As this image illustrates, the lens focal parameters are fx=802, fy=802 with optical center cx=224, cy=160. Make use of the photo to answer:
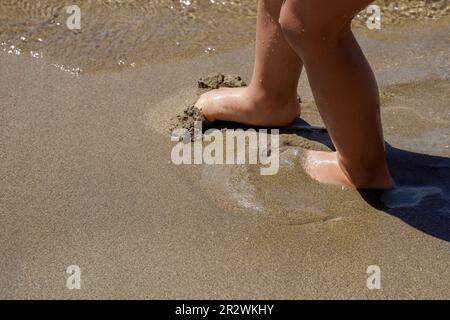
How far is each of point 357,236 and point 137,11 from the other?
6.68ft

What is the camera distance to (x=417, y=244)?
7.63ft

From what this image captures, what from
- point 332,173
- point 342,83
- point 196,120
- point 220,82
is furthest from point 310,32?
point 220,82

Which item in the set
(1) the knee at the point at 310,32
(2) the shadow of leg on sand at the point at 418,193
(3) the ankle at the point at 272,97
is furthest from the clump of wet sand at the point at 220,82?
(1) the knee at the point at 310,32

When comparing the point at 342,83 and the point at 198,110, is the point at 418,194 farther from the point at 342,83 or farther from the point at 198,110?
the point at 198,110

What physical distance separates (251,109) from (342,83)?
595 millimetres

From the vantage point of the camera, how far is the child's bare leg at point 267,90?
2811 millimetres

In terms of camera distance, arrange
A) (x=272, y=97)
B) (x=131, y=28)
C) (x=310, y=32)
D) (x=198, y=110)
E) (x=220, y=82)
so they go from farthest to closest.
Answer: (x=131, y=28) < (x=220, y=82) < (x=198, y=110) < (x=272, y=97) < (x=310, y=32)

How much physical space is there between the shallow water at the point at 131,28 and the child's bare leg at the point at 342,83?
1262 millimetres

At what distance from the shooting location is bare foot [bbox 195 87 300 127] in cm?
293

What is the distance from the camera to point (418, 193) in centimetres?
255

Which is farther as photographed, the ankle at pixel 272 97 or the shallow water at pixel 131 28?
the shallow water at pixel 131 28

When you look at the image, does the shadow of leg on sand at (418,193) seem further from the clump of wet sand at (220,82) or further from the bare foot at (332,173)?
the clump of wet sand at (220,82)

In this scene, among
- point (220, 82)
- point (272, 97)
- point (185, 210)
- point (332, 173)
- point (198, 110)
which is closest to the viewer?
point (185, 210)
